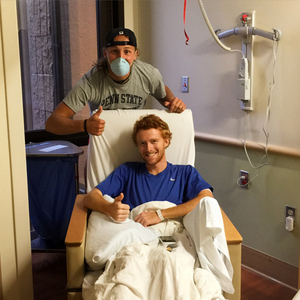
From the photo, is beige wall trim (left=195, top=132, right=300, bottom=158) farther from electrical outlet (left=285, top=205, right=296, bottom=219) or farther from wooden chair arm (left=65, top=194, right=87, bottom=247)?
wooden chair arm (left=65, top=194, right=87, bottom=247)

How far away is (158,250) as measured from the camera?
4.64ft

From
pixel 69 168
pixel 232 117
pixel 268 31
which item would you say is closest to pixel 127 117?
pixel 69 168

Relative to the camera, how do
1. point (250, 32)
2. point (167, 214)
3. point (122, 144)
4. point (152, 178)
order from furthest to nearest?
point (250, 32), point (122, 144), point (152, 178), point (167, 214)

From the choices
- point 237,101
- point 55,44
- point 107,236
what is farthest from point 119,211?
point 55,44

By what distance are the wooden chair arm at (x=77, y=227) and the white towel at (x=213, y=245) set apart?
1.51 ft

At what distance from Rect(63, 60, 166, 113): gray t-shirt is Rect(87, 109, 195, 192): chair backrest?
0.11m

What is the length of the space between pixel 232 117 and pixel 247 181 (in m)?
0.40

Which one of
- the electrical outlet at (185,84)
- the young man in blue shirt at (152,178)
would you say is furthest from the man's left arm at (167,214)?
the electrical outlet at (185,84)

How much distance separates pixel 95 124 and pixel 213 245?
785 millimetres

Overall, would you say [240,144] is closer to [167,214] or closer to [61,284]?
[167,214]

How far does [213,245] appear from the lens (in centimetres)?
146

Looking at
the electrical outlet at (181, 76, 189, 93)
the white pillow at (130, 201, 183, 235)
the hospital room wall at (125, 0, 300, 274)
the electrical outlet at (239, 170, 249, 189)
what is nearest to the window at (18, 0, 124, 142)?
the hospital room wall at (125, 0, 300, 274)

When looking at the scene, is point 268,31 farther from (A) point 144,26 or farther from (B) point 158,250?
(B) point 158,250

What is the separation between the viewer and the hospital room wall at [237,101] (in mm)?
2096
